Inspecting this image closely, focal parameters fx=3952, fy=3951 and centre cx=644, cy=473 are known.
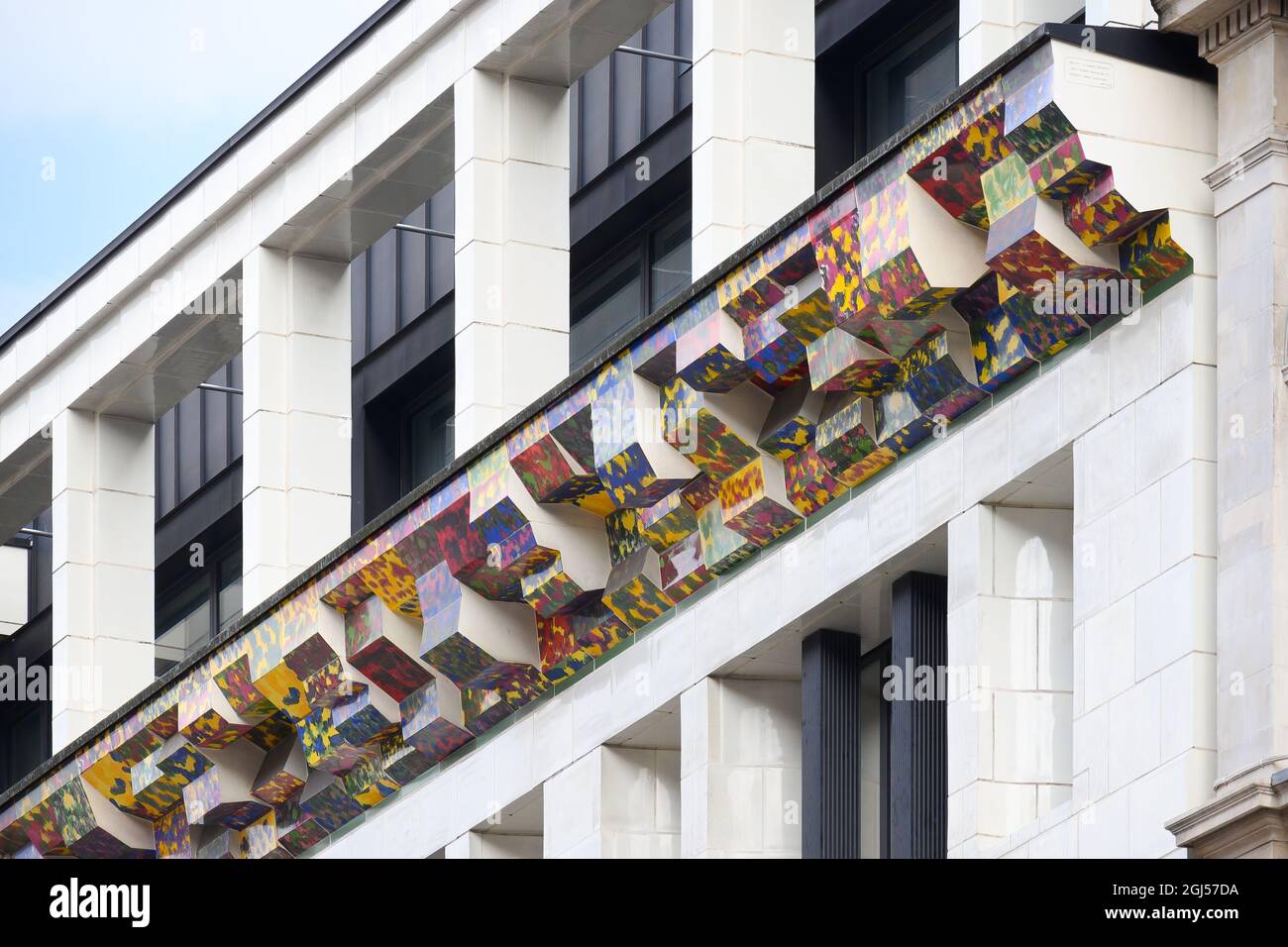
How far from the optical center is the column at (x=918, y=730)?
28359mm

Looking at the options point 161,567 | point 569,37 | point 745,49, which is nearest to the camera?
point 745,49

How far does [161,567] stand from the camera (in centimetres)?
4738

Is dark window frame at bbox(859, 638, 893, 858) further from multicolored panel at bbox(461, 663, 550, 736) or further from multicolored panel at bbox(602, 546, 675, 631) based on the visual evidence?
multicolored panel at bbox(461, 663, 550, 736)

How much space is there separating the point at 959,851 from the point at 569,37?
10273 millimetres

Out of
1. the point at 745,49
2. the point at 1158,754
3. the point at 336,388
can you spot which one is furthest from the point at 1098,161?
the point at 336,388

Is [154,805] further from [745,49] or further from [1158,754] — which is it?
[1158,754]

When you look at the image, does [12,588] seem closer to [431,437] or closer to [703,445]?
[431,437]

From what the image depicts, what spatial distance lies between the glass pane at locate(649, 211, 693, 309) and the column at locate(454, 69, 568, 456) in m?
1.85

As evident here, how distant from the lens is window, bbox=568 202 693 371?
37.1 meters

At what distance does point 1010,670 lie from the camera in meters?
27.5

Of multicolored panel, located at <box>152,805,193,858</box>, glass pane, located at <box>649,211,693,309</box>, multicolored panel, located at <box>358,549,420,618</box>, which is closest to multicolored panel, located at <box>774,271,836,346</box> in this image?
multicolored panel, located at <box>358,549,420,618</box>

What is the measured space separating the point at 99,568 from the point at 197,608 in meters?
5.55

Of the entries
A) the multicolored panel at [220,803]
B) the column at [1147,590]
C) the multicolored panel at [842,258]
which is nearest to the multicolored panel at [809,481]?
the multicolored panel at [842,258]

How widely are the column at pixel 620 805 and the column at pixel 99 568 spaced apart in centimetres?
946
